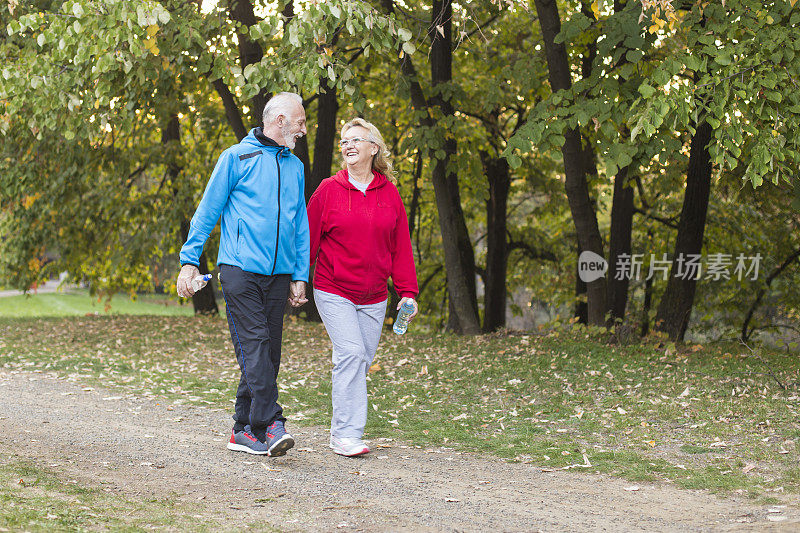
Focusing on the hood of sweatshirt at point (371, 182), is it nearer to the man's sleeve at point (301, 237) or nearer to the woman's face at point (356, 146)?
the woman's face at point (356, 146)

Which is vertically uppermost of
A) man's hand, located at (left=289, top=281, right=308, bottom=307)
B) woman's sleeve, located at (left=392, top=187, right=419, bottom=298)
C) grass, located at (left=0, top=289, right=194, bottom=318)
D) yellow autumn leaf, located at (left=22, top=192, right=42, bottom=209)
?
yellow autumn leaf, located at (left=22, top=192, right=42, bottom=209)

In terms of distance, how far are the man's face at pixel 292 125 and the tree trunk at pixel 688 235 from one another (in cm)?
Result: 653

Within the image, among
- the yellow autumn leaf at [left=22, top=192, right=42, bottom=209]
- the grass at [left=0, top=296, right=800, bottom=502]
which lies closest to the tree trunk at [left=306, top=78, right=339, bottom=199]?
the grass at [left=0, top=296, right=800, bottom=502]

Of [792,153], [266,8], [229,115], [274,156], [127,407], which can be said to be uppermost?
[266,8]

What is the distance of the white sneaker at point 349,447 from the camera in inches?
203

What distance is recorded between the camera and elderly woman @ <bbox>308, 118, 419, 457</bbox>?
5.09m

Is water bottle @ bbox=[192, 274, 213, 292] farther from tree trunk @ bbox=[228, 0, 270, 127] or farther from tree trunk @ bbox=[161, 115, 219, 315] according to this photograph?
tree trunk @ bbox=[161, 115, 219, 315]

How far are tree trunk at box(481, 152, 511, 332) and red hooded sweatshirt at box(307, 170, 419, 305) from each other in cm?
1200

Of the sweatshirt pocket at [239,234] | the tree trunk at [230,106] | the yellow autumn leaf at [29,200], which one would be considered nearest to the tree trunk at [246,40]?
the tree trunk at [230,106]

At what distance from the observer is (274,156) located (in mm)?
4852

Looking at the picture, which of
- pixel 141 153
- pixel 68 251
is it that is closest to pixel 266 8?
pixel 141 153

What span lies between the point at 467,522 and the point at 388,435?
216 centimetres

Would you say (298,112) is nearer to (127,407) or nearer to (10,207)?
(127,407)

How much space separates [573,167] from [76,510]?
299 inches
